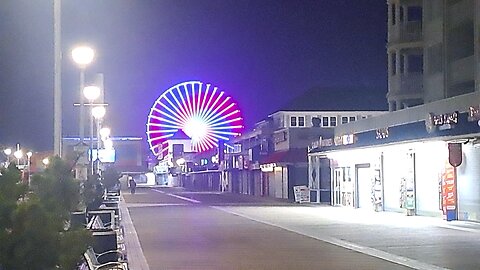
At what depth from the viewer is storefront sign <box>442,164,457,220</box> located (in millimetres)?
33562

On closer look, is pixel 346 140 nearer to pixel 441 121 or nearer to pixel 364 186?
pixel 364 186

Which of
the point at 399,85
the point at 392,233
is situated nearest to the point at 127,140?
the point at 399,85

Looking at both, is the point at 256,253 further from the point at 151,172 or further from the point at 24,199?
the point at 151,172

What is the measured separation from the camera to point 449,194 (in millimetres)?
33781

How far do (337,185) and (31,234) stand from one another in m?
44.4

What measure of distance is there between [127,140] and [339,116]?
2598 inches

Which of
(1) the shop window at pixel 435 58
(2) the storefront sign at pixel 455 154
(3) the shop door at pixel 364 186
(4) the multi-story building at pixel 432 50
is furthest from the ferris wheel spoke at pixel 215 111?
(2) the storefront sign at pixel 455 154

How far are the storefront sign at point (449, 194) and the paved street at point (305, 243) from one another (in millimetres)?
728

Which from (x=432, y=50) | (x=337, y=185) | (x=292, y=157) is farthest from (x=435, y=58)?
(x=292, y=157)

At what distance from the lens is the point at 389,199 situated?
4281cm

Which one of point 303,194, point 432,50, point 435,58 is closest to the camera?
point 435,58

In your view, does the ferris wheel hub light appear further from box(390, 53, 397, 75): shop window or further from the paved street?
the paved street

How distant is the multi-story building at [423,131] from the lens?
3312cm

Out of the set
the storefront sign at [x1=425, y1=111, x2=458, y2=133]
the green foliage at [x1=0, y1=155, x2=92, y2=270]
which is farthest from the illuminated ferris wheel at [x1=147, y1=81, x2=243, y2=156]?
the green foliage at [x1=0, y1=155, x2=92, y2=270]
